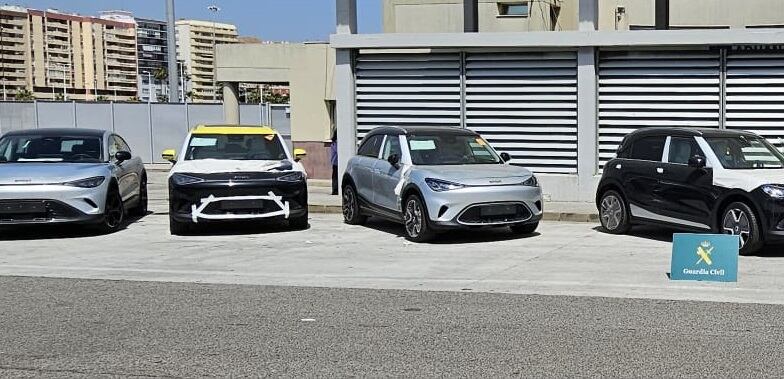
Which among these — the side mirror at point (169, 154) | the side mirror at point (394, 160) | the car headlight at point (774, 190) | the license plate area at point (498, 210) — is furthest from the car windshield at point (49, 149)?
the car headlight at point (774, 190)

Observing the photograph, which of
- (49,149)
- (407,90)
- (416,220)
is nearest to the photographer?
(416,220)

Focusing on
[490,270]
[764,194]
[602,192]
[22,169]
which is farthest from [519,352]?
[22,169]

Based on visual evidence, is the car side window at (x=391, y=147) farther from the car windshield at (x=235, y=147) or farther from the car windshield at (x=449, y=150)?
the car windshield at (x=235, y=147)

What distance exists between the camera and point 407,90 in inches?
694

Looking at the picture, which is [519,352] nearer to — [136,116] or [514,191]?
[514,191]

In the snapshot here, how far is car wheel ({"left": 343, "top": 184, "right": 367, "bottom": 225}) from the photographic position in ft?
47.9

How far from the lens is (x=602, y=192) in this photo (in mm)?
13438

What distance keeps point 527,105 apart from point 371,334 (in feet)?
35.3

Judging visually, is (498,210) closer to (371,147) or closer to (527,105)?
(371,147)

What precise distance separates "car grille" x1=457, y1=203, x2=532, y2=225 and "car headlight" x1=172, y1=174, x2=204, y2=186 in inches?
150

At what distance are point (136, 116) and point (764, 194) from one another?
26.7 m

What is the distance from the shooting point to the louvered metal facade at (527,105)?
659 inches

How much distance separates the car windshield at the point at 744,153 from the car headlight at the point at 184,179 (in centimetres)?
692

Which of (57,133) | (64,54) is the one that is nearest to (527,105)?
(57,133)
